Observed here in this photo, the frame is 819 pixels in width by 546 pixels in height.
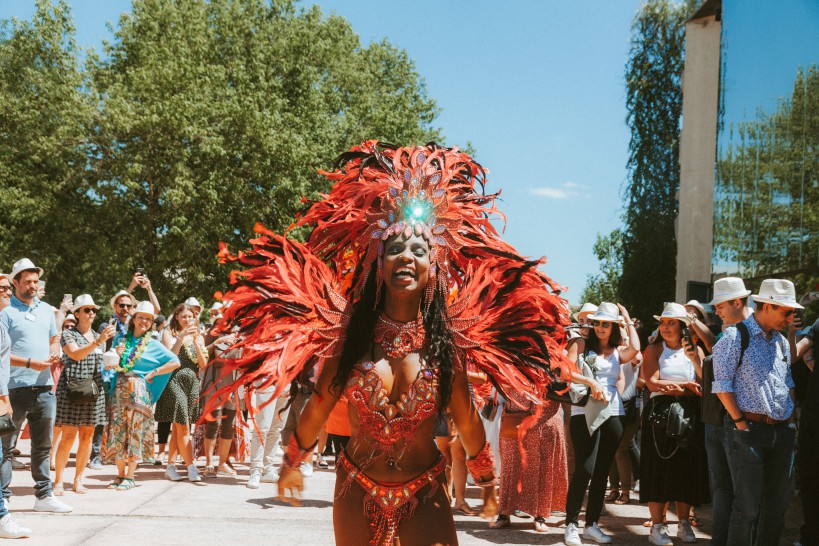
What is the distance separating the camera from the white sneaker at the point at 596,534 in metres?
6.95

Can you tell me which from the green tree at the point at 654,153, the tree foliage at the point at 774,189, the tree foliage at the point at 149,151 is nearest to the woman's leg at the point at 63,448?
the tree foliage at the point at 774,189

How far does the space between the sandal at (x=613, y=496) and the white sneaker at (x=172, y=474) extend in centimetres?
495

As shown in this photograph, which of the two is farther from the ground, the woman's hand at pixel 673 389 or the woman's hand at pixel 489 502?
the woman's hand at pixel 673 389

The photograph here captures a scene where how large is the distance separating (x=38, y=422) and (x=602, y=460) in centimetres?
501

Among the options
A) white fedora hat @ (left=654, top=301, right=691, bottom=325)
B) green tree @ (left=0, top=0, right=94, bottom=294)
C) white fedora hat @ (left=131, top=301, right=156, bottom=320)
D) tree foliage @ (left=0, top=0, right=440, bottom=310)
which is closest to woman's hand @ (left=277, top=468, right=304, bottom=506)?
white fedora hat @ (left=654, top=301, right=691, bottom=325)

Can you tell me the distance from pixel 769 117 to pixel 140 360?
28.9ft

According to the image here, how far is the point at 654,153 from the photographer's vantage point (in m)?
26.7

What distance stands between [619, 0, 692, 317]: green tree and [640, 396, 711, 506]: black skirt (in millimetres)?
20052

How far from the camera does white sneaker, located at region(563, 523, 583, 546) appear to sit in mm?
6844

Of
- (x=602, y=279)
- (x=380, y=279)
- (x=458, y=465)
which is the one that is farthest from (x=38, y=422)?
(x=602, y=279)

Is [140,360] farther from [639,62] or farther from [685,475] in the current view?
[639,62]

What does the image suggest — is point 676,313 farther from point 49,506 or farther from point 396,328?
point 49,506

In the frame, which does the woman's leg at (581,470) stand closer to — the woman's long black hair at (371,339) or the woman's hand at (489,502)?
the woman's hand at (489,502)

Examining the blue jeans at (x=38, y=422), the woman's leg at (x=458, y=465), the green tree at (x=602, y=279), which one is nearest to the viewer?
the blue jeans at (x=38, y=422)
